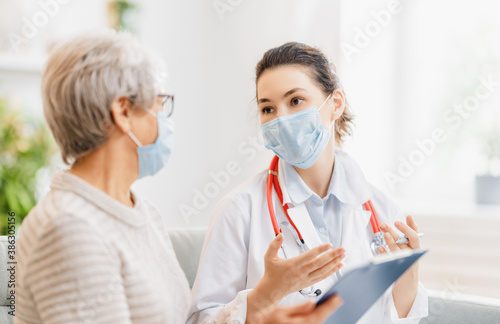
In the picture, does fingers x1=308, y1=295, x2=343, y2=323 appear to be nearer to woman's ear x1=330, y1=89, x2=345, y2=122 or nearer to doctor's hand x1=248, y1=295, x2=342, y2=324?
doctor's hand x1=248, y1=295, x2=342, y2=324

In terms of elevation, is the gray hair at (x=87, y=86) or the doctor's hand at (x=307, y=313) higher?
the gray hair at (x=87, y=86)

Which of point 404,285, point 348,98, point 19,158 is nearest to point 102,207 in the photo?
point 404,285

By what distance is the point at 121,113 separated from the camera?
1.14 metres

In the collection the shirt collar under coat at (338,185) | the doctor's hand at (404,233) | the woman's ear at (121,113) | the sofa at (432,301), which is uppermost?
the woman's ear at (121,113)

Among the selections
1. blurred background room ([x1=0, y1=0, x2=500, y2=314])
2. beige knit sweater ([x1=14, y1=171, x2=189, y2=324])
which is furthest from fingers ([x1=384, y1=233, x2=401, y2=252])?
blurred background room ([x1=0, y1=0, x2=500, y2=314])

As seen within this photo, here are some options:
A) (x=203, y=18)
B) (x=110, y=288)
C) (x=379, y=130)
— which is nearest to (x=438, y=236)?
(x=379, y=130)

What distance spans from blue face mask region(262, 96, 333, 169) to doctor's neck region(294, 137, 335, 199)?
0.07 metres

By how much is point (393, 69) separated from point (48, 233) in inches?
110

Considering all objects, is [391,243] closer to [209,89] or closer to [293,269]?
[293,269]

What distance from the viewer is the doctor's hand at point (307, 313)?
3.42 ft

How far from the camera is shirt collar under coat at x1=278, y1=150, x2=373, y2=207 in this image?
5.79 feet

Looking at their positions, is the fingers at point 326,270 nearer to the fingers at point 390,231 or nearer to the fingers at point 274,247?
the fingers at point 274,247

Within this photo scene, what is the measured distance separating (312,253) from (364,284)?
6.7 inches

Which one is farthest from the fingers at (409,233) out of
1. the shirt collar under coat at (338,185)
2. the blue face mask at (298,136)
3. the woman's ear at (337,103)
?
the woman's ear at (337,103)
